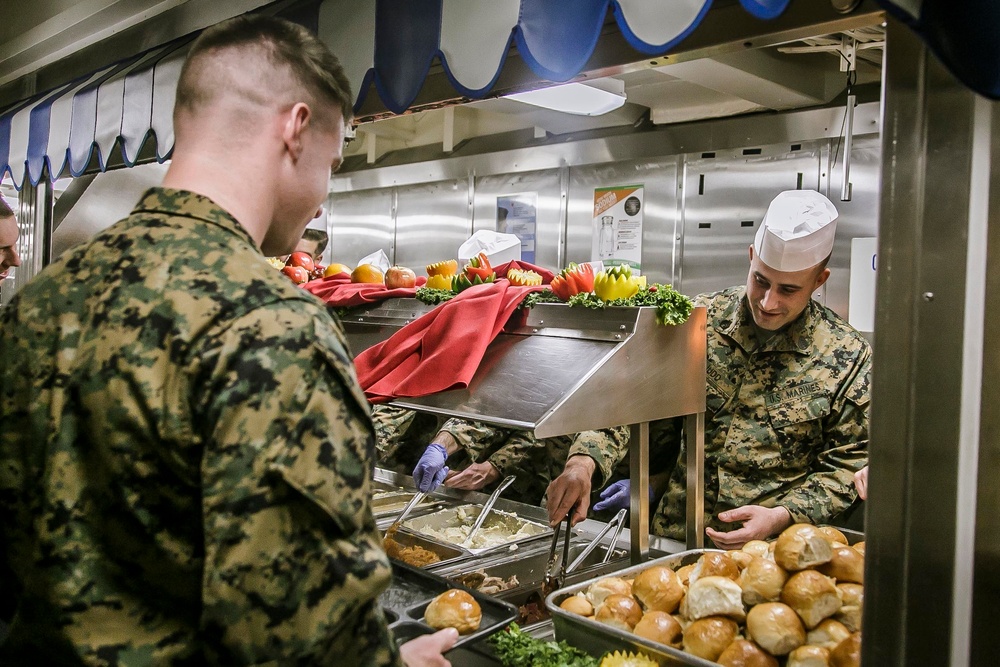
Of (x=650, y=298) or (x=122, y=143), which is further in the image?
(x=122, y=143)

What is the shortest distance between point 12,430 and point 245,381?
40cm

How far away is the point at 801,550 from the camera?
5.64 feet

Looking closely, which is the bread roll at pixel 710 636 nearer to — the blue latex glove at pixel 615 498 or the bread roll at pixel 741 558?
the bread roll at pixel 741 558

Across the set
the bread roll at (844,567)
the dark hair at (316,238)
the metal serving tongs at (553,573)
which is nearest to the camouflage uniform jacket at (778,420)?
the metal serving tongs at (553,573)

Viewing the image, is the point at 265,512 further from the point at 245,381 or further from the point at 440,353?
the point at 440,353

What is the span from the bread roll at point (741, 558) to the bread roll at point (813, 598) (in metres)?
0.21

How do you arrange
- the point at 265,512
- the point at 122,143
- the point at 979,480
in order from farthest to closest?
the point at 122,143, the point at 979,480, the point at 265,512

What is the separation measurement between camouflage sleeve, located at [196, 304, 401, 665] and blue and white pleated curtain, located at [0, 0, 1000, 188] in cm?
95

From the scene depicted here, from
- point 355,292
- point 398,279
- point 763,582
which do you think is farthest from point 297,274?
point 763,582

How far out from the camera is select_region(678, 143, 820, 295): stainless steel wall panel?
4.46 meters

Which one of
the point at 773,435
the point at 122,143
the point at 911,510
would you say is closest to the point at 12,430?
the point at 911,510

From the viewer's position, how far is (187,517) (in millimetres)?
1046

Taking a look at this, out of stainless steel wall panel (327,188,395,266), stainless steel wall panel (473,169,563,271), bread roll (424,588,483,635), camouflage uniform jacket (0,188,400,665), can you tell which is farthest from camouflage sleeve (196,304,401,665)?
stainless steel wall panel (327,188,395,266)

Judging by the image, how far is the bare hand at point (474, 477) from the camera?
11.5ft
